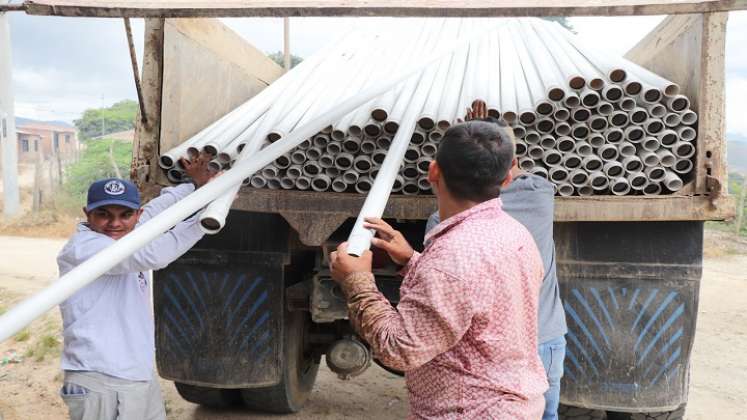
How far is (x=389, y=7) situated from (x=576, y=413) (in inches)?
91.8

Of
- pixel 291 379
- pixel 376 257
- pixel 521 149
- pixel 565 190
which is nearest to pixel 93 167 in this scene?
pixel 291 379

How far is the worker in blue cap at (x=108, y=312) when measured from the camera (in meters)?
2.19

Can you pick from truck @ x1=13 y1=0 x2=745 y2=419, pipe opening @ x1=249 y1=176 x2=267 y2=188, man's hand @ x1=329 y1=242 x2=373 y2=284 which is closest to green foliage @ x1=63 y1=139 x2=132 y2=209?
truck @ x1=13 y1=0 x2=745 y2=419

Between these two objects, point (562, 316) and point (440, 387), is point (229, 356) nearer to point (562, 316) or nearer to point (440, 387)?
point (562, 316)

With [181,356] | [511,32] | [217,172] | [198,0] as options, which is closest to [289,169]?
[217,172]

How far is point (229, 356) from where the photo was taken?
2.93 metres

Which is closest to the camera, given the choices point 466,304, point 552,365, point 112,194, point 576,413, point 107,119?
point 466,304

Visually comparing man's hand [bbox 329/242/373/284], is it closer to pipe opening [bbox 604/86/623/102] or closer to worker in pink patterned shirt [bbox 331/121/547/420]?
worker in pink patterned shirt [bbox 331/121/547/420]

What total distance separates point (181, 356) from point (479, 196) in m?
1.89

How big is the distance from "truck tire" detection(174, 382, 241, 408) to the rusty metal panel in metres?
2.23

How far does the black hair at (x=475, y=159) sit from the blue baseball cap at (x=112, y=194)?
1138 mm

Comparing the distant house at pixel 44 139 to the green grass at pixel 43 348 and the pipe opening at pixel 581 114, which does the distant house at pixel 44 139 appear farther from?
the pipe opening at pixel 581 114

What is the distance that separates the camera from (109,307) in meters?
2.26

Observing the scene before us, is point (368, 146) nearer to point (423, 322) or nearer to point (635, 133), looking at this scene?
point (635, 133)
